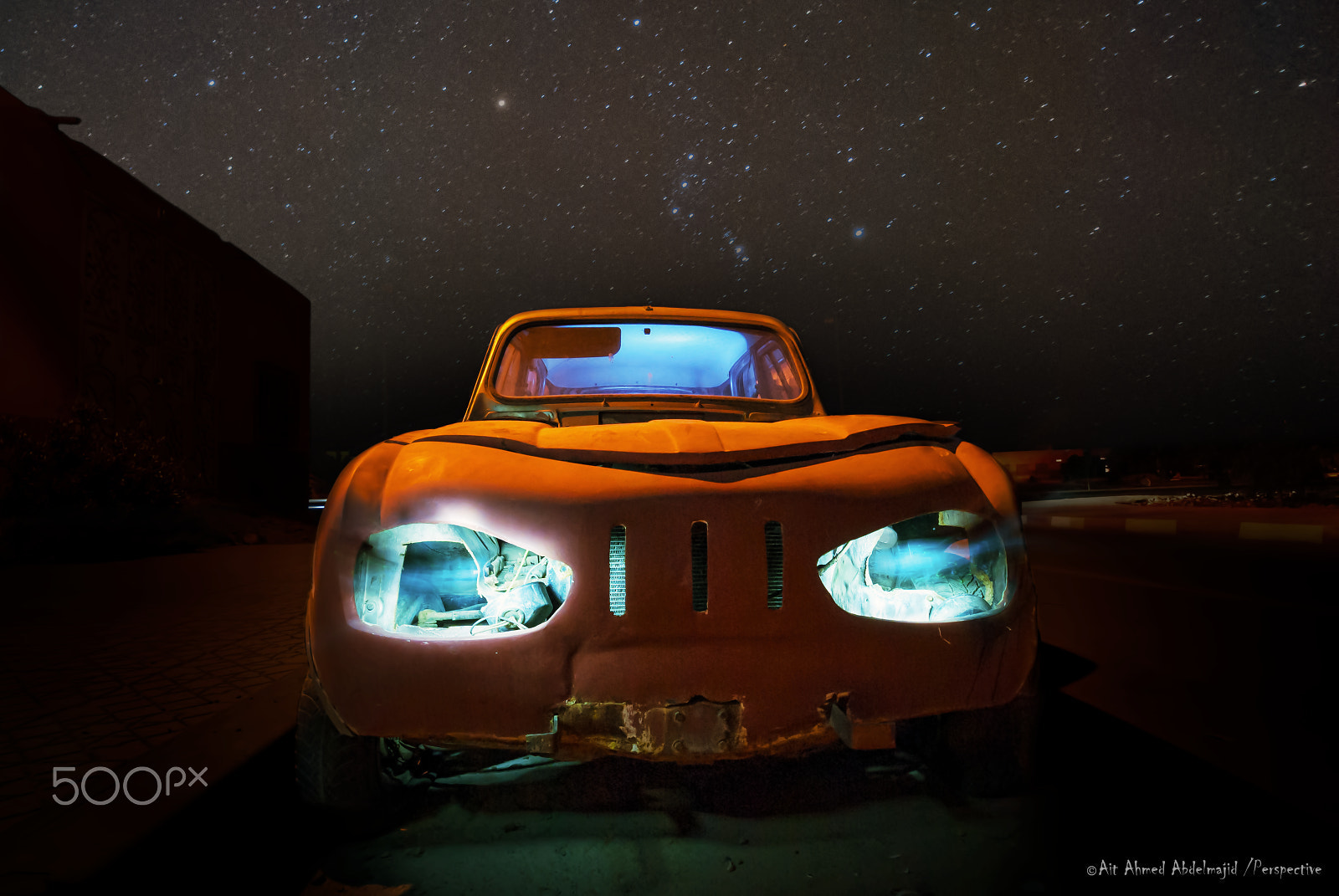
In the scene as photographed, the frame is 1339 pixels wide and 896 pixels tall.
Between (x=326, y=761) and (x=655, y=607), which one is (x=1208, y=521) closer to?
(x=655, y=607)

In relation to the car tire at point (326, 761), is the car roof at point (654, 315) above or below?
above

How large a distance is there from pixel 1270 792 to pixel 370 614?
2.91 metres

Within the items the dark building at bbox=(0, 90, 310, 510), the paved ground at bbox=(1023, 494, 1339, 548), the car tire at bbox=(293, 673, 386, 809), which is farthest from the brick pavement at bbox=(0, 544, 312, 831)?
the paved ground at bbox=(1023, 494, 1339, 548)

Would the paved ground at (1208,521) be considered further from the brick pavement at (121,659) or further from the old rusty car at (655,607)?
the brick pavement at (121,659)

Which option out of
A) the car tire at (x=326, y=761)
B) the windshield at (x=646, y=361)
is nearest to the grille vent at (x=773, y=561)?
the car tire at (x=326, y=761)

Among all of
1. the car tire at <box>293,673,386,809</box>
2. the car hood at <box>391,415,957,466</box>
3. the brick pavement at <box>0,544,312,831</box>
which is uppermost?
the car hood at <box>391,415,957,466</box>

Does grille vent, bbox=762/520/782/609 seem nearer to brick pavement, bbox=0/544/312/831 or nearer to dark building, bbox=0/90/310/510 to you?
brick pavement, bbox=0/544/312/831

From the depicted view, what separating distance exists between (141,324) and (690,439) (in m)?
15.6

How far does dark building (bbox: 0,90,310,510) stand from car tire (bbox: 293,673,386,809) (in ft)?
39.6

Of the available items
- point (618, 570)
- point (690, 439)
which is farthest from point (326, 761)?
point (690, 439)

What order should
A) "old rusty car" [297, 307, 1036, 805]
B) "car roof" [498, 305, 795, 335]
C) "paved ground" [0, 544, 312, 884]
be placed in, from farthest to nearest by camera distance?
1. "car roof" [498, 305, 795, 335]
2. "paved ground" [0, 544, 312, 884]
3. "old rusty car" [297, 307, 1036, 805]

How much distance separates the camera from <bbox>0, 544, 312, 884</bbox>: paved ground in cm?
232

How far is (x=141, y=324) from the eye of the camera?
1348cm

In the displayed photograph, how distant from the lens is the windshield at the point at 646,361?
351cm
